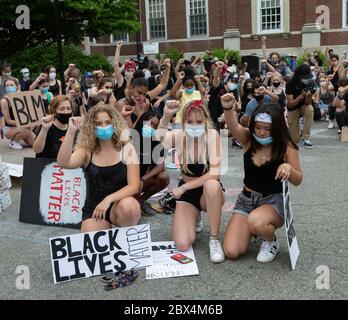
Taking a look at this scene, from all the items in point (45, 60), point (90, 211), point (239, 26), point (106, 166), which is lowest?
point (90, 211)

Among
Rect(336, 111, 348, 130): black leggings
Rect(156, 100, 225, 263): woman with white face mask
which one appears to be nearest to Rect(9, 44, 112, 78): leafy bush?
Rect(336, 111, 348, 130): black leggings

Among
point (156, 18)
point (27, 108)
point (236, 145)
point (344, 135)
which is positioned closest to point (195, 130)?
point (27, 108)

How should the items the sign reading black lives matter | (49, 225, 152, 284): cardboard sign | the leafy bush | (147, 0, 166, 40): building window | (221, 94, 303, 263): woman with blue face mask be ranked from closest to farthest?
1. (49, 225, 152, 284): cardboard sign
2. (221, 94, 303, 263): woman with blue face mask
3. the sign reading black lives matter
4. the leafy bush
5. (147, 0, 166, 40): building window

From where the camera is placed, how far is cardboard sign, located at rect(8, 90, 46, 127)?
7805 mm

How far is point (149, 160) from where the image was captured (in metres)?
5.64

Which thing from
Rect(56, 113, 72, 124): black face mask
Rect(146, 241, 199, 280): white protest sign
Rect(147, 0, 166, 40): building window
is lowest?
Rect(146, 241, 199, 280): white protest sign

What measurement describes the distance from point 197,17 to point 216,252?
28.1 metres

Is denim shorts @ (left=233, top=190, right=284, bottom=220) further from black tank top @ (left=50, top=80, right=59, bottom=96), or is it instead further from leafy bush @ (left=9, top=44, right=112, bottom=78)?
leafy bush @ (left=9, top=44, right=112, bottom=78)

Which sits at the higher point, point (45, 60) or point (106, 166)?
point (45, 60)

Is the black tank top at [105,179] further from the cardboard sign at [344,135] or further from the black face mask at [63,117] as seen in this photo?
the cardboard sign at [344,135]

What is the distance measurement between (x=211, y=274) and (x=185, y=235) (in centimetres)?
56

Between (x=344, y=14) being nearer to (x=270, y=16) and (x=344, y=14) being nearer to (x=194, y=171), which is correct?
(x=270, y=16)

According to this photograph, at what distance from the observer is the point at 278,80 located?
985 cm
